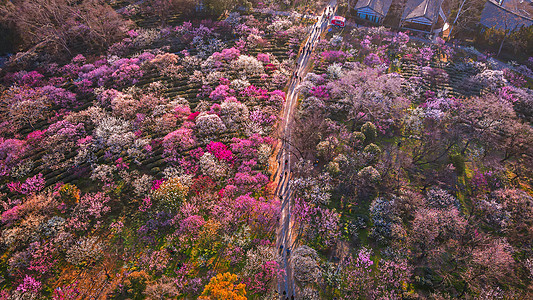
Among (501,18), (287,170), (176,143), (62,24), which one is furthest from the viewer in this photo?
(501,18)

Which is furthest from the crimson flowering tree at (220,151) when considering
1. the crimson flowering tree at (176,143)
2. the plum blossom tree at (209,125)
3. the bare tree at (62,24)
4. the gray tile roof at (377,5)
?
the gray tile roof at (377,5)

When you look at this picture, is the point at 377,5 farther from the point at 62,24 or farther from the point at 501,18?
the point at 62,24

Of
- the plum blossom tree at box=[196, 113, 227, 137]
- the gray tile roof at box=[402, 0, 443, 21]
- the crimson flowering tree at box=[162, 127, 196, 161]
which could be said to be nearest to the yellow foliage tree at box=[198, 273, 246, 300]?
the crimson flowering tree at box=[162, 127, 196, 161]

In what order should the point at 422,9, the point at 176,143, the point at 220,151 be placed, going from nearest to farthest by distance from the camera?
1. the point at 220,151
2. the point at 176,143
3. the point at 422,9

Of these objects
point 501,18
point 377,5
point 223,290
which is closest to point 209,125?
point 223,290

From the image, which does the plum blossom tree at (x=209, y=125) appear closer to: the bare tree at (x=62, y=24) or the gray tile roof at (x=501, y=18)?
the bare tree at (x=62, y=24)

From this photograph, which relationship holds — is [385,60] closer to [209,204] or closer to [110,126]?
[209,204]
